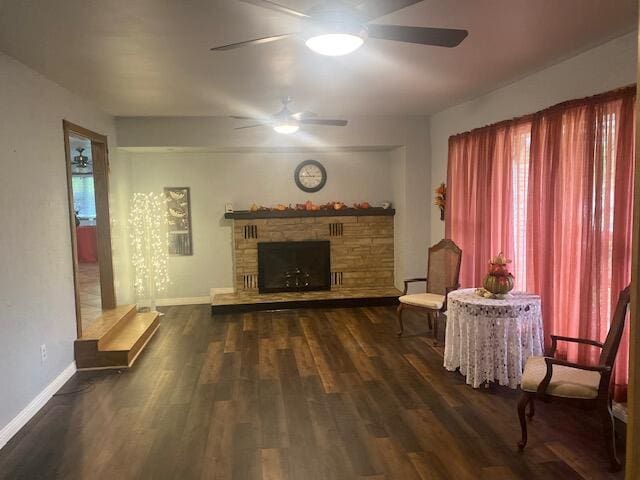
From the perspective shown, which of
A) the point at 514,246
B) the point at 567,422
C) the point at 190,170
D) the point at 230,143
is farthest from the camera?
the point at 190,170

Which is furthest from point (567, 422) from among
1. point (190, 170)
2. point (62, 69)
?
point (190, 170)

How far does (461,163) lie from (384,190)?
81.1 inches

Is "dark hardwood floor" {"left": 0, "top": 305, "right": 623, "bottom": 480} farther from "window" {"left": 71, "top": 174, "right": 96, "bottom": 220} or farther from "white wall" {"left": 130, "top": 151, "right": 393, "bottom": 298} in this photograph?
"window" {"left": 71, "top": 174, "right": 96, "bottom": 220}

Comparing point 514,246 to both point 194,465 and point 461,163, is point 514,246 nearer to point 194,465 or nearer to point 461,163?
point 461,163

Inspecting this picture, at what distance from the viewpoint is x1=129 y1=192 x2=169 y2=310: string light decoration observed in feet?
21.7

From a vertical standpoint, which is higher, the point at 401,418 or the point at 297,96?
the point at 297,96

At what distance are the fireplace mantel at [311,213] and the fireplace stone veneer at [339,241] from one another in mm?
23

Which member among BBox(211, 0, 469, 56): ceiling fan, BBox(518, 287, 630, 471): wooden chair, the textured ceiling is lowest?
BBox(518, 287, 630, 471): wooden chair

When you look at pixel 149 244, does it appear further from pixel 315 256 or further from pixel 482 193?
pixel 482 193

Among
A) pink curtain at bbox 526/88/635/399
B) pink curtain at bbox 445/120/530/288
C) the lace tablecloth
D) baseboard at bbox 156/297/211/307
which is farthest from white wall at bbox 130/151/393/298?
the lace tablecloth

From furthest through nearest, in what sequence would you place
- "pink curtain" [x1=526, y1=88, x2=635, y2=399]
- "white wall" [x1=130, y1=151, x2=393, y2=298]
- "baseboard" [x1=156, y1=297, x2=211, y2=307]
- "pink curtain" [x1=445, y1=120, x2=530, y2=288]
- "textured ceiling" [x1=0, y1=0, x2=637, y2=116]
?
"baseboard" [x1=156, y1=297, x2=211, y2=307], "white wall" [x1=130, y1=151, x2=393, y2=298], "pink curtain" [x1=445, y1=120, x2=530, y2=288], "pink curtain" [x1=526, y1=88, x2=635, y2=399], "textured ceiling" [x1=0, y1=0, x2=637, y2=116]

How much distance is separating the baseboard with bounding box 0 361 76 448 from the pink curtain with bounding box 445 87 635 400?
13.1 feet

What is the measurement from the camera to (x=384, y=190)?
7.43 meters

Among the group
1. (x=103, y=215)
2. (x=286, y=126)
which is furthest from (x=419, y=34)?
(x=103, y=215)
